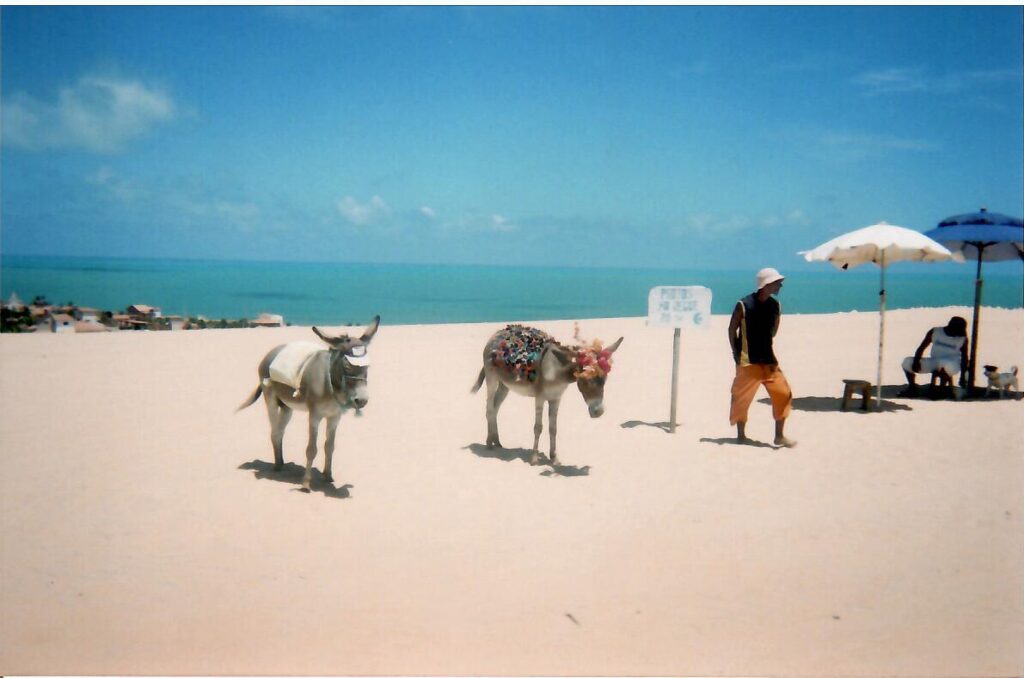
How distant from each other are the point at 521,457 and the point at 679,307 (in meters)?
3.00

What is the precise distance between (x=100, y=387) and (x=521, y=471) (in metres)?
7.80

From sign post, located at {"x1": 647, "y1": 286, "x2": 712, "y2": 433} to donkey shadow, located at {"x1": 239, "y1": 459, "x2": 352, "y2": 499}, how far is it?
4.57 meters

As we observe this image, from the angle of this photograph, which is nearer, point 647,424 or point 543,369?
point 543,369

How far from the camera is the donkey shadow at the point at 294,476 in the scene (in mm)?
6883

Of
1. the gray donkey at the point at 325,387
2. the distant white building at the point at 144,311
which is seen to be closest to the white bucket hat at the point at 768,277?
the gray donkey at the point at 325,387

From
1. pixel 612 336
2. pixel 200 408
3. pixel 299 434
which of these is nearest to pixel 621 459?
pixel 299 434

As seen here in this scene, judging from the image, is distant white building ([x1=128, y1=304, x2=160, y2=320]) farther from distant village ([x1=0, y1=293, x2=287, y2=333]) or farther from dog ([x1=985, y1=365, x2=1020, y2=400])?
dog ([x1=985, y1=365, x2=1020, y2=400])

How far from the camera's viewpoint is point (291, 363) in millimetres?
6711

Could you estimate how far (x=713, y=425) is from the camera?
1001 cm

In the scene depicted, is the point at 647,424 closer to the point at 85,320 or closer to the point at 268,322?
the point at 268,322

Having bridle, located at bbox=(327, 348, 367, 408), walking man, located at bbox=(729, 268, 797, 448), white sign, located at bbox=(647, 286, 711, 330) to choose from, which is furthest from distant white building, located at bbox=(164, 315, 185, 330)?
walking man, located at bbox=(729, 268, 797, 448)

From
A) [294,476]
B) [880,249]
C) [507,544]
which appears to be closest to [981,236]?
[880,249]

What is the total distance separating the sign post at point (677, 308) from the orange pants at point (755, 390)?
810 millimetres

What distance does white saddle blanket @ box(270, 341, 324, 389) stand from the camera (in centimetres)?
667
